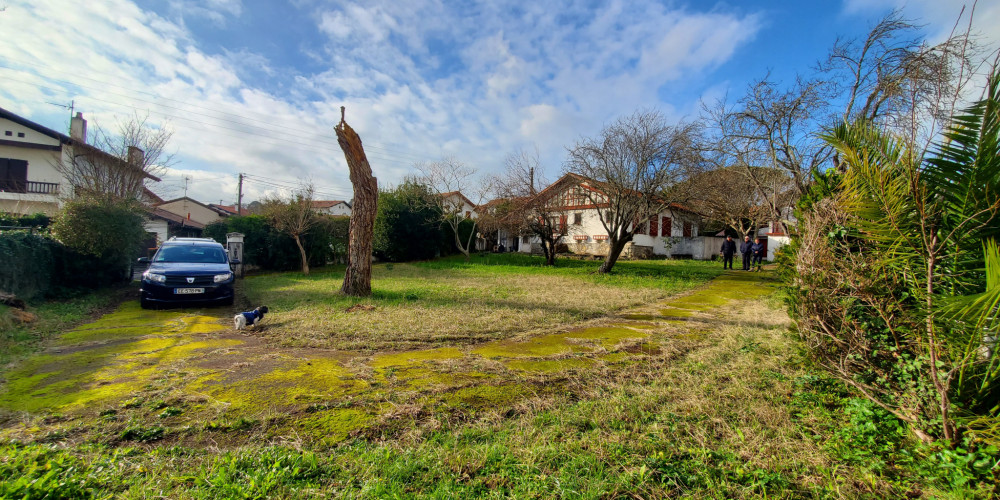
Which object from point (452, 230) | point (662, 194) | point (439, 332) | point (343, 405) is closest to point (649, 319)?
point (439, 332)

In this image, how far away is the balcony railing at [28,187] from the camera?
18.6 metres

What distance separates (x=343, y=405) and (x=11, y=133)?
2811 cm

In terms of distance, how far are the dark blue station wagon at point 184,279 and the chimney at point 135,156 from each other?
31.8ft

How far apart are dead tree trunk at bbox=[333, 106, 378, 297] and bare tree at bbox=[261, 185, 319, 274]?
899 centimetres

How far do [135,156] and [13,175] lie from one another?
9.69 metres

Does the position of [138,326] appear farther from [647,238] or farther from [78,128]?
[647,238]

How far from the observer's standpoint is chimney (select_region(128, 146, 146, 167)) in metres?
15.3

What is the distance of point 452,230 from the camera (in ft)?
89.3

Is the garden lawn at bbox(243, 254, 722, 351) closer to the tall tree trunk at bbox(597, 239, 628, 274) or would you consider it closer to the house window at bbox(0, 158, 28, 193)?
the tall tree trunk at bbox(597, 239, 628, 274)

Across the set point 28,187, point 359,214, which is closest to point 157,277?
point 359,214

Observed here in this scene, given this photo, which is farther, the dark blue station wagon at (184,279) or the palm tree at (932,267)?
the dark blue station wagon at (184,279)

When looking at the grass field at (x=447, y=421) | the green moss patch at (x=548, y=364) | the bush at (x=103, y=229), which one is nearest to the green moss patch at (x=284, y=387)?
the grass field at (x=447, y=421)

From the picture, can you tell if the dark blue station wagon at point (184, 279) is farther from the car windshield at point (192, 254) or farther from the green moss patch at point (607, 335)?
the green moss patch at point (607, 335)

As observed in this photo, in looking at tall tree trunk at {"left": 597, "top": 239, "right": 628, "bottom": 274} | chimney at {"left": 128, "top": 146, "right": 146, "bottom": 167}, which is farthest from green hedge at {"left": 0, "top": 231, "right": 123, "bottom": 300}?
tall tree trunk at {"left": 597, "top": 239, "right": 628, "bottom": 274}
